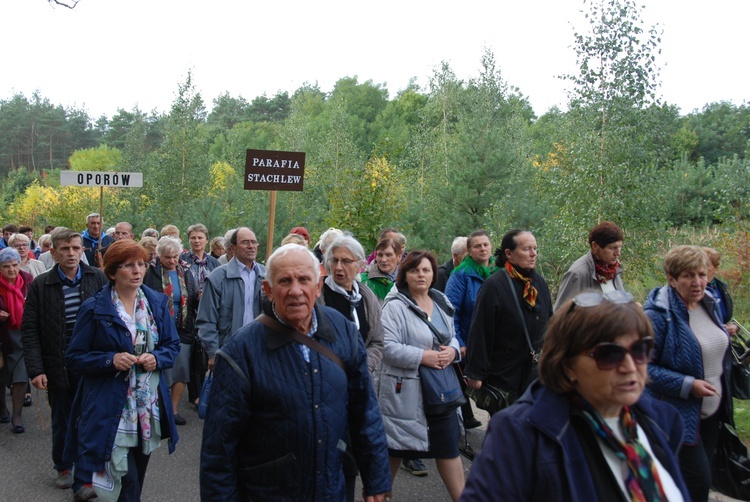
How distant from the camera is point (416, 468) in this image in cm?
623

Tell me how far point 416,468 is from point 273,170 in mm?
4123

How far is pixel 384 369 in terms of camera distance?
489cm

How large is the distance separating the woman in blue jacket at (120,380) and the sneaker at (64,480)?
1.49m

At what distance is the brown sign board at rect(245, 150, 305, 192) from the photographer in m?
8.53

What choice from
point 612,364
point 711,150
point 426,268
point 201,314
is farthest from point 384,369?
point 711,150

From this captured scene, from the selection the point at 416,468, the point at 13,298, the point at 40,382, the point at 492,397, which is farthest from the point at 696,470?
the point at 13,298

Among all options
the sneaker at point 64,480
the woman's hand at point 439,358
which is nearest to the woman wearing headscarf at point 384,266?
the woman's hand at point 439,358

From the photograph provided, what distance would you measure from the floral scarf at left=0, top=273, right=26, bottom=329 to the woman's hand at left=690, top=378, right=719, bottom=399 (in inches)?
252

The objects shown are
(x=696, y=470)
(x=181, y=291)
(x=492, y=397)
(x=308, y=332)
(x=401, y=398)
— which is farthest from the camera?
(x=181, y=291)

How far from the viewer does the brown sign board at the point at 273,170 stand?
8531 mm

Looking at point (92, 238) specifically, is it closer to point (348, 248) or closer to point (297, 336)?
point (348, 248)

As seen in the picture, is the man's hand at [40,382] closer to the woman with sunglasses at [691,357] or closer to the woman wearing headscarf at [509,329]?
the woman wearing headscarf at [509,329]

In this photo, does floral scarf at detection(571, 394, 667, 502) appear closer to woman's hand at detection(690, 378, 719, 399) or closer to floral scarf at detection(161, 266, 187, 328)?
woman's hand at detection(690, 378, 719, 399)

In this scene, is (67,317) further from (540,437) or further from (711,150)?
(711,150)
